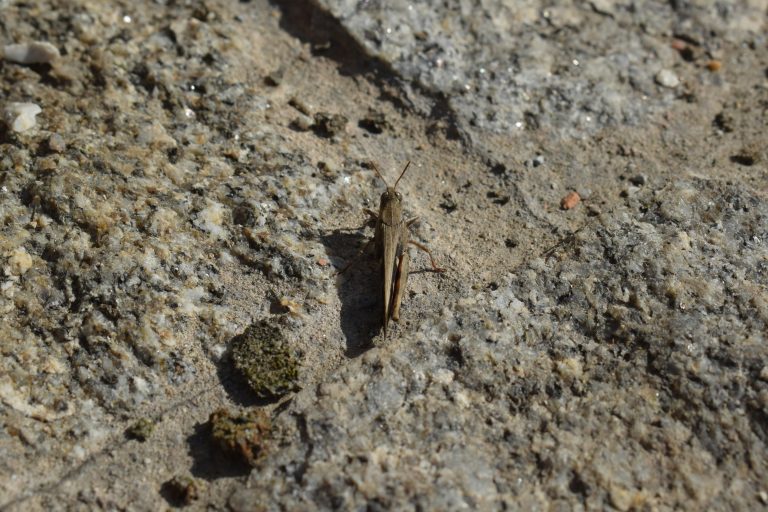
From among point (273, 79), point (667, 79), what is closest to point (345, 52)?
point (273, 79)

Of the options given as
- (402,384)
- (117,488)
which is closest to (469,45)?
(402,384)

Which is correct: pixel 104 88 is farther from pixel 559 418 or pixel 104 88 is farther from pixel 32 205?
pixel 559 418

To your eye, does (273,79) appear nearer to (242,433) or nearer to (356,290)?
(356,290)

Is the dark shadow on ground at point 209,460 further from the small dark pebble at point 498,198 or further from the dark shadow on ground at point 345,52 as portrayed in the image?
the dark shadow on ground at point 345,52

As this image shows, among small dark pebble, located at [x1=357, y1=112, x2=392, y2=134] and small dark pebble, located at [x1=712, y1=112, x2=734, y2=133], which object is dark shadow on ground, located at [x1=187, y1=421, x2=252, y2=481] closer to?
small dark pebble, located at [x1=357, y1=112, x2=392, y2=134]

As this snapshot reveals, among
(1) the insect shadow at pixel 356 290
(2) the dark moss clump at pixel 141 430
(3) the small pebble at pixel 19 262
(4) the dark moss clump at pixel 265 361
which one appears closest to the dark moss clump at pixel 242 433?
(4) the dark moss clump at pixel 265 361

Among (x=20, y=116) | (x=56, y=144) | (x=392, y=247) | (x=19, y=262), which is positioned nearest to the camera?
(x=19, y=262)
